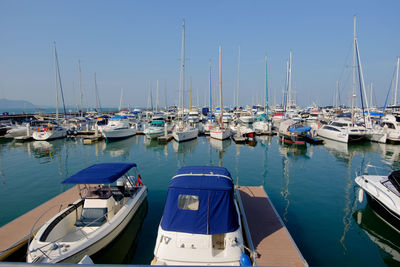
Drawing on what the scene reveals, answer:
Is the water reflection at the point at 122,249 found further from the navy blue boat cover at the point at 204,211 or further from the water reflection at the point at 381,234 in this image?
the water reflection at the point at 381,234

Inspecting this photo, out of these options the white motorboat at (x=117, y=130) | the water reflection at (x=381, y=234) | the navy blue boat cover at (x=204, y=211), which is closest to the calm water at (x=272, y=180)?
the water reflection at (x=381, y=234)

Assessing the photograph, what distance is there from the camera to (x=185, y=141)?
33.2 meters

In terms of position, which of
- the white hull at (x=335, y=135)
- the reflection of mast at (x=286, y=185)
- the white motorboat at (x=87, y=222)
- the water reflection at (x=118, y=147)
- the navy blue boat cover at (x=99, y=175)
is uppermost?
the navy blue boat cover at (x=99, y=175)

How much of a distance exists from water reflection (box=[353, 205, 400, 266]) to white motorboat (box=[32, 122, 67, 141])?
127 ft

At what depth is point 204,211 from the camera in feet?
21.6

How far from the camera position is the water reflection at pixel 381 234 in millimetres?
8334

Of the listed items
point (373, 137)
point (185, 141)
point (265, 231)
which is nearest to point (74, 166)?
point (185, 141)

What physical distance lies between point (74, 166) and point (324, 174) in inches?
868

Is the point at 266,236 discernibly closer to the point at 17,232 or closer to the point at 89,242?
the point at 89,242

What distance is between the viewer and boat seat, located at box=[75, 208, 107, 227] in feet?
27.3

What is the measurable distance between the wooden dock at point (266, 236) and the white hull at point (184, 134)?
2146 centimetres

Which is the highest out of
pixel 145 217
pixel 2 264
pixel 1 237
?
pixel 2 264

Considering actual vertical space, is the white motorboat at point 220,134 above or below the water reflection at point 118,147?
above

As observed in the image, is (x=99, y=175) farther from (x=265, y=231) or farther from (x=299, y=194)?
(x=299, y=194)
